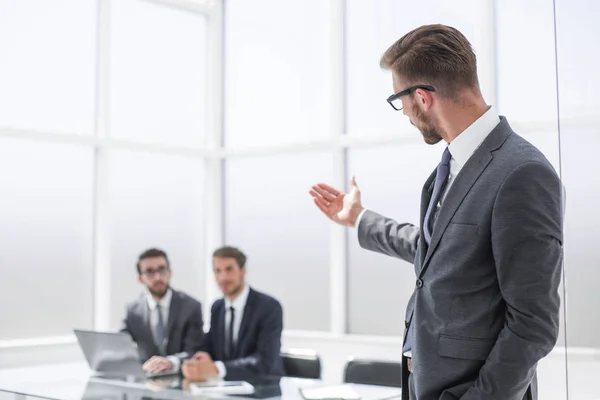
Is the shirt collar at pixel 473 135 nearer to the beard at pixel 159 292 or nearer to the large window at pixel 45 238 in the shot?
the beard at pixel 159 292

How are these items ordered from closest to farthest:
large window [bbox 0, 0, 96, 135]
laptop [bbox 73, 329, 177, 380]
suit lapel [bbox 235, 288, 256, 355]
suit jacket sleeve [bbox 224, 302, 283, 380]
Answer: laptop [bbox 73, 329, 177, 380], suit jacket sleeve [bbox 224, 302, 283, 380], suit lapel [bbox 235, 288, 256, 355], large window [bbox 0, 0, 96, 135]

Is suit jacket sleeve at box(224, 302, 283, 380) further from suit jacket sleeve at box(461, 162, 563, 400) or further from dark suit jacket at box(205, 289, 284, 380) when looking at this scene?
suit jacket sleeve at box(461, 162, 563, 400)

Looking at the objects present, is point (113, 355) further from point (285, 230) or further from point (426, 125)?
point (426, 125)

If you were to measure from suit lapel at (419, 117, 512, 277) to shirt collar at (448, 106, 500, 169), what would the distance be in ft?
0.10

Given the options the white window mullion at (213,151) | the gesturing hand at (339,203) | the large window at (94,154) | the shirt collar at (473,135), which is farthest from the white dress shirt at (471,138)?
the white window mullion at (213,151)

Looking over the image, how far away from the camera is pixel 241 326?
14.9 ft

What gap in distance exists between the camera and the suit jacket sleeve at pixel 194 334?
186 inches

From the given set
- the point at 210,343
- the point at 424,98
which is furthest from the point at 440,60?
the point at 210,343

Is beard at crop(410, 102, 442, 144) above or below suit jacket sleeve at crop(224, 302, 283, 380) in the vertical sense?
above

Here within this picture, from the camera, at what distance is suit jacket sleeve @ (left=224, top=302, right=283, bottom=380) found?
425 cm

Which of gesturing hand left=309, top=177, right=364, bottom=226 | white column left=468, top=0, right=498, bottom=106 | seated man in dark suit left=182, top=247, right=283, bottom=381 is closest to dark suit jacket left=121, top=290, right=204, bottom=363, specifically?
seated man in dark suit left=182, top=247, right=283, bottom=381

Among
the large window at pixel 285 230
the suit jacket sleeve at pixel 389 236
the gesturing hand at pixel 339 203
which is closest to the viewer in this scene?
the suit jacket sleeve at pixel 389 236

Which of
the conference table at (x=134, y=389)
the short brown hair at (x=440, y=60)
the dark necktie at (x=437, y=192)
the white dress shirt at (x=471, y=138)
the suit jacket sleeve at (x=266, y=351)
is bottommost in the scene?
the conference table at (x=134, y=389)

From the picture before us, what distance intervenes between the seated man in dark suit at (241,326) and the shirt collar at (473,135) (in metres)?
2.57
